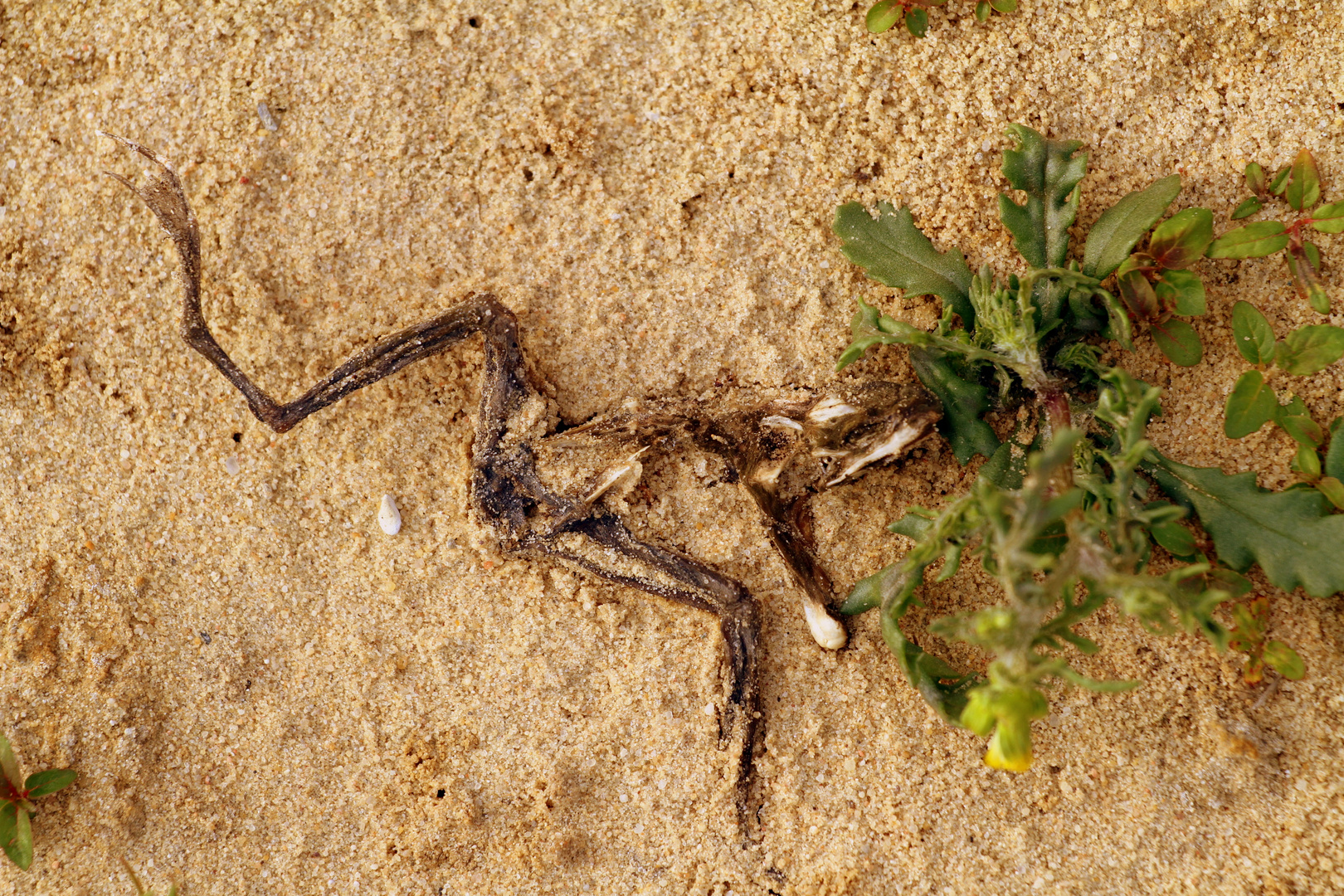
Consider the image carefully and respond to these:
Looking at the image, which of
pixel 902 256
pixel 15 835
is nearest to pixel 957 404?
pixel 902 256

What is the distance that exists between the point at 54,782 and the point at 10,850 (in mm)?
202

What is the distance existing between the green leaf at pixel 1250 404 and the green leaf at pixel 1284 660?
1.86 feet

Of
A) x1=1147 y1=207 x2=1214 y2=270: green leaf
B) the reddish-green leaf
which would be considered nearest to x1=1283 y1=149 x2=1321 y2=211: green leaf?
x1=1147 y1=207 x2=1214 y2=270: green leaf

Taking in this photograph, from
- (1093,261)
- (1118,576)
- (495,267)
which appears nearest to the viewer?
(1118,576)

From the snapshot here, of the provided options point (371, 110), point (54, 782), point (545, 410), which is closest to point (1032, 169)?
point (545, 410)

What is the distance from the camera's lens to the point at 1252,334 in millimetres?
2406

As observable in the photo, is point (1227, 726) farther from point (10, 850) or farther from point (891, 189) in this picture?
point (10, 850)

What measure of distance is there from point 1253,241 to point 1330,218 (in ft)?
0.69

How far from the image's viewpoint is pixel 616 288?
2.63m

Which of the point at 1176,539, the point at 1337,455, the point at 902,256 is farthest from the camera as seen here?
the point at 902,256

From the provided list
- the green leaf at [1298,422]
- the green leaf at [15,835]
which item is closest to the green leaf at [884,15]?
the green leaf at [1298,422]

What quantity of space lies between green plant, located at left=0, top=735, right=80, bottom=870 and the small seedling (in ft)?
10.5

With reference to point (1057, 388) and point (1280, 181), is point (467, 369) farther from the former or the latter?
point (1280, 181)

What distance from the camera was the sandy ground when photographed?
2602 mm
